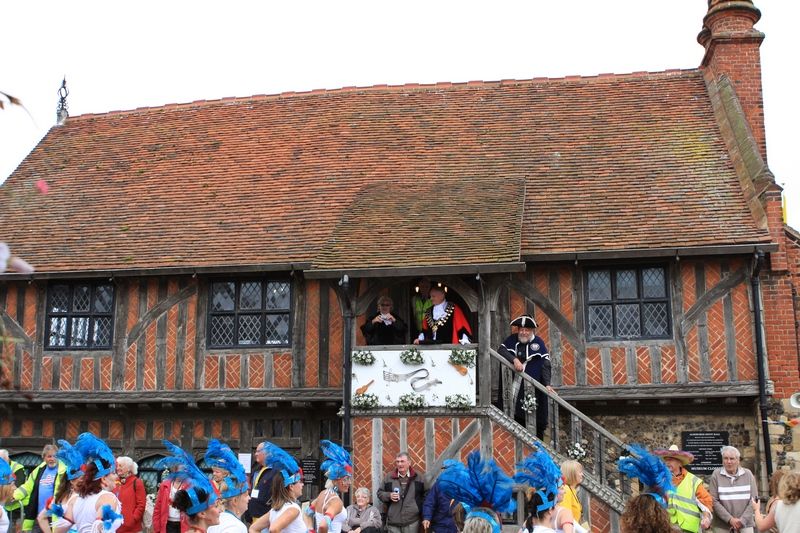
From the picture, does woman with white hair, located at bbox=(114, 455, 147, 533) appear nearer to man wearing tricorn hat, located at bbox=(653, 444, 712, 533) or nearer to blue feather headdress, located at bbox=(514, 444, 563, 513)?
blue feather headdress, located at bbox=(514, 444, 563, 513)

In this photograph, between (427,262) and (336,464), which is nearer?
(336,464)

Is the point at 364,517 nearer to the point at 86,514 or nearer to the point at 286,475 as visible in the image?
the point at 286,475

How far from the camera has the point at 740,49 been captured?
55.2 ft

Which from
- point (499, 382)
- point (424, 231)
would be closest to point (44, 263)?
point (424, 231)

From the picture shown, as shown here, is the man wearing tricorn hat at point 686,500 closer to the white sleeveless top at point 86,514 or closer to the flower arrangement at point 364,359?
the flower arrangement at point 364,359

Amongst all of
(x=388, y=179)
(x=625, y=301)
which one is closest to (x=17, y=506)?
(x=388, y=179)

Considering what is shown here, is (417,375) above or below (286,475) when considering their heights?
above

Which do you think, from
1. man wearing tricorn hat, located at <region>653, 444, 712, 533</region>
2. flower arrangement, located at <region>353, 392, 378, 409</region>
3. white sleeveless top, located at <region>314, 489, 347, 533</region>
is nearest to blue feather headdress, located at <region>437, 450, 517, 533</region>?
white sleeveless top, located at <region>314, 489, 347, 533</region>

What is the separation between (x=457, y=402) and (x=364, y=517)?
6.66ft

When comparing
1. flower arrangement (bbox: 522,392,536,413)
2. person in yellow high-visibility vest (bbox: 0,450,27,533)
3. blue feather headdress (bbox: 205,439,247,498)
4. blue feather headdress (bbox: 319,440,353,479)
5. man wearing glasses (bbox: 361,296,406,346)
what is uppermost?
man wearing glasses (bbox: 361,296,406,346)

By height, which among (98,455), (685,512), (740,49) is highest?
(740,49)

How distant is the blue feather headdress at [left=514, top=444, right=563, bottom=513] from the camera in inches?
253

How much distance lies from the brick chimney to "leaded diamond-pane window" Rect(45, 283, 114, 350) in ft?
35.5

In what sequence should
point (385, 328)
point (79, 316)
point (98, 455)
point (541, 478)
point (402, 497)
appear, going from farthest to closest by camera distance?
point (79, 316)
point (385, 328)
point (402, 497)
point (98, 455)
point (541, 478)
